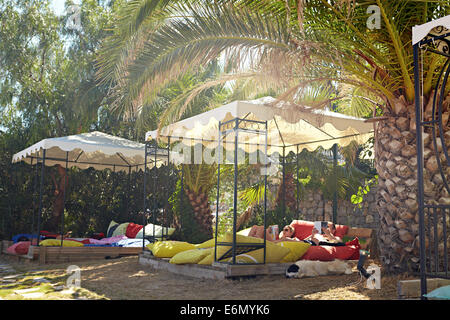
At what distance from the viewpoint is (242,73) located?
7383mm

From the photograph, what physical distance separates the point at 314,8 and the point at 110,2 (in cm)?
1048

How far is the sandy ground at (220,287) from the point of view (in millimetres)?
4898

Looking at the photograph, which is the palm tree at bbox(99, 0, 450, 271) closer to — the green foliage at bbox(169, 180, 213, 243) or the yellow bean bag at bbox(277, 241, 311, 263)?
the yellow bean bag at bbox(277, 241, 311, 263)

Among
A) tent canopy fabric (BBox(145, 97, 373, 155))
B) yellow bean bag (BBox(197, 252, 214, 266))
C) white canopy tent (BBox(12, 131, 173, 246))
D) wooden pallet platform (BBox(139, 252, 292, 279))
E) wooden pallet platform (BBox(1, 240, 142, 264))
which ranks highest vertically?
tent canopy fabric (BBox(145, 97, 373, 155))

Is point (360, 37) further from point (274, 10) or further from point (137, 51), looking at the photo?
point (137, 51)

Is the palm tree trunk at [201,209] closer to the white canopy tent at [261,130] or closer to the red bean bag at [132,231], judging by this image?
the white canopy tent at [261,130]

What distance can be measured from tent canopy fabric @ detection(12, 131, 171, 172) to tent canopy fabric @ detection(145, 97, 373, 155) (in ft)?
3.66

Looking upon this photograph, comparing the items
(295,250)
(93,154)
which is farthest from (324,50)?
(93,154)

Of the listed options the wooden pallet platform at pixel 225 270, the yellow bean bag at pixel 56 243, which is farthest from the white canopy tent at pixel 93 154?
the wooden pallet platform at pixel 225 270

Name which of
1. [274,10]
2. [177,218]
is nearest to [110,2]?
[177,218]

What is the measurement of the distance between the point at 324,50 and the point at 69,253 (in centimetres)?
621

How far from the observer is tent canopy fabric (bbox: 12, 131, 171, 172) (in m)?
9.21

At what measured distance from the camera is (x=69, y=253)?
28.9 ft

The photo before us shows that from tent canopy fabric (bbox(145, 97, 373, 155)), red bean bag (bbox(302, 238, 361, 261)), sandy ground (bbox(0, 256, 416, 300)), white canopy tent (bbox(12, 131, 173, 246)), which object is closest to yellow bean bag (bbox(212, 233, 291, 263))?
sandy ground (bbox(0, 256, 416, 300))
